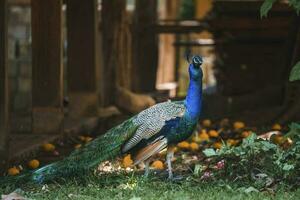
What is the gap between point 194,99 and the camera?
7195 millimetres

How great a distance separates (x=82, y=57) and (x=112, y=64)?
51.6 inches

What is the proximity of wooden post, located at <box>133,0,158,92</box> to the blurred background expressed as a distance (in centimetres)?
2

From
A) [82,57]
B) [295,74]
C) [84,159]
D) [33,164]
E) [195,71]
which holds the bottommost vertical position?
[33,164]

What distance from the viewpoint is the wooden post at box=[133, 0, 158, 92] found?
14945 millimetres

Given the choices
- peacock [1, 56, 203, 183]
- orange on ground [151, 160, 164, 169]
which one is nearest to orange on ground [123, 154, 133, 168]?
orange on ground [151, 160, 164, 169]

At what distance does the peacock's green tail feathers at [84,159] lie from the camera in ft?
23.1

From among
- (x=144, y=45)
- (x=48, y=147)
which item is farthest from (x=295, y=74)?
(x=144, y=45)

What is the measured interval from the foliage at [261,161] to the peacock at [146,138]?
346 millimetres

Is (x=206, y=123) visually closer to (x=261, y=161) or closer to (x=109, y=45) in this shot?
(x=109, y=45)

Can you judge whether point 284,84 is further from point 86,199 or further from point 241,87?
point 86,199

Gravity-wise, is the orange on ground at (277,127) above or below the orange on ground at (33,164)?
below

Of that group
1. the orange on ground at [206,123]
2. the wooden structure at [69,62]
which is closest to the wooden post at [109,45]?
the wooden structure at [69,62]

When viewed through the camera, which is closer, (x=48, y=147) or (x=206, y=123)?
(x=48, y=147)

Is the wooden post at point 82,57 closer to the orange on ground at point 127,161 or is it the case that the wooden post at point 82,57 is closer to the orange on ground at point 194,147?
the orange on ground at point 194,147
